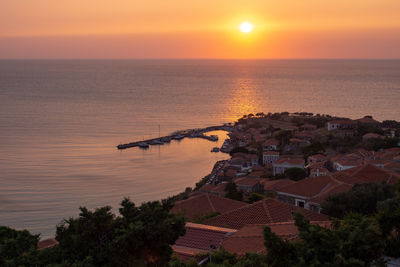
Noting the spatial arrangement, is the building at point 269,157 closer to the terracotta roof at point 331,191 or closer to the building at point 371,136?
the building at point 371,136

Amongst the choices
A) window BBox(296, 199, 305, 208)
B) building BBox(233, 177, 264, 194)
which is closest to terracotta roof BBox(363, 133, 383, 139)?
building BBox(233, 177, 264, 194)

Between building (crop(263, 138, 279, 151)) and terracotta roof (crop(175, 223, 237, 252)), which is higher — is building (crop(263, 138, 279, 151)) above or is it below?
below

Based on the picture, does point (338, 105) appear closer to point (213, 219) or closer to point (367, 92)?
point (367, 92)

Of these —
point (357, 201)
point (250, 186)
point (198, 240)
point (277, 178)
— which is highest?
point (198, 240)

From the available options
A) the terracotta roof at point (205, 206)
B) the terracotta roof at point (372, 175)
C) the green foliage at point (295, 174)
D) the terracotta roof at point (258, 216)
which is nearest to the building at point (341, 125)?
the green foliage at point (295, 174)

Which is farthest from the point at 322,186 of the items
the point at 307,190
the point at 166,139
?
the point at 166,139

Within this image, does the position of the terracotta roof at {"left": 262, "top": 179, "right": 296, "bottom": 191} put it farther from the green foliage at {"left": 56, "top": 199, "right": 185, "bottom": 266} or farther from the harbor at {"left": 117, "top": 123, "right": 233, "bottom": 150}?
the harbor at {"left": 117, "top": 123, "right": 233, "bottom": 150}

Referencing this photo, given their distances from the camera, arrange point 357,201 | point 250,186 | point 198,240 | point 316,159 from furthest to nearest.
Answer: point 316,159 < point 250,186 < point 357,201 < point 198,240

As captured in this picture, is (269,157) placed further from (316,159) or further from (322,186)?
(322,186)
